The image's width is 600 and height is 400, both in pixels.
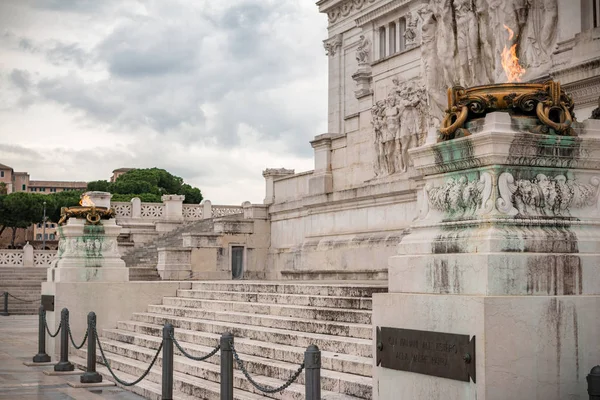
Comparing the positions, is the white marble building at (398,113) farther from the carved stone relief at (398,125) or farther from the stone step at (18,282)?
the stone step at (18,282)

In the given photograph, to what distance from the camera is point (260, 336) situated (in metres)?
12.7

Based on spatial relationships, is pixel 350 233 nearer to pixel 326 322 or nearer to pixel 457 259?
pixel 326 322

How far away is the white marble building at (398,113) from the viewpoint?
15920 millimetres

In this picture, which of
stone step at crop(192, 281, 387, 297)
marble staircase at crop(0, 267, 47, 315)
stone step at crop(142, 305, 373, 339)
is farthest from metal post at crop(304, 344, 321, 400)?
marble staircase at crop(0, 267, 47, 315)

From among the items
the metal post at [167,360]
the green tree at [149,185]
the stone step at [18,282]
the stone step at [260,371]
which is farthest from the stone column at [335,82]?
the green tree at [149,185]

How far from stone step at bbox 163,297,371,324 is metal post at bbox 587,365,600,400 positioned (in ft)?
17.3

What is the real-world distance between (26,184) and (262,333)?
160999mm

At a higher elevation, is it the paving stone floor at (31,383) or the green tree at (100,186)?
the green tree at (100,186)

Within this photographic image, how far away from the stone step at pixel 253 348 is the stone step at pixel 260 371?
9cm

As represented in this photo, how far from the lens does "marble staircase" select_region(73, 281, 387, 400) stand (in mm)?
10258

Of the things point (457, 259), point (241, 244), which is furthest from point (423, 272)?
point (241, 244)

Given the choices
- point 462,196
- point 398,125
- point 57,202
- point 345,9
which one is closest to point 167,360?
point 462,196

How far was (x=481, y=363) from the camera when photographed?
6047mm

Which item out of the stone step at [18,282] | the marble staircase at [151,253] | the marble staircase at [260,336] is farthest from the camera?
the stone step at [18,282]
